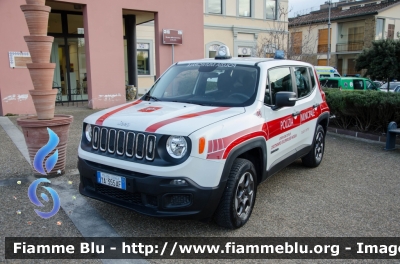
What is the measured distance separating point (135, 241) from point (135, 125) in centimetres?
115

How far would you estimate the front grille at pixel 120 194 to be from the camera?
3.55 meters

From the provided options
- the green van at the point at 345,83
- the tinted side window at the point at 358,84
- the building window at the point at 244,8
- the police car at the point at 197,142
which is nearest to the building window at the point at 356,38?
the building window at the point at 244,8

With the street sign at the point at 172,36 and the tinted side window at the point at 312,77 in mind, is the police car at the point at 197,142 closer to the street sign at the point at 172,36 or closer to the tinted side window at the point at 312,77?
the tinted side window at the point at 312,77

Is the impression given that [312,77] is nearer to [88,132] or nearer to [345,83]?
[88,132]

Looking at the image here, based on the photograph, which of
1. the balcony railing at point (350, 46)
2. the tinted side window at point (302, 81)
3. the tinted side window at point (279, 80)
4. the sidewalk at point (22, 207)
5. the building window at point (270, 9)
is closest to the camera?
the sidewalk at point (22, 207)

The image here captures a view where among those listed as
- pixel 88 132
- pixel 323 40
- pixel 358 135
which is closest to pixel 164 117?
pixel 88 132

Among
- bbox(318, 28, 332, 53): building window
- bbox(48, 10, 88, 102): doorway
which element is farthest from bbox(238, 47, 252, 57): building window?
bbox(318, 28, 332, 53): building window

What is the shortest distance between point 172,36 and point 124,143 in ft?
38.2

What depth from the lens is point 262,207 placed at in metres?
4.54

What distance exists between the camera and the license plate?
352 centimetres

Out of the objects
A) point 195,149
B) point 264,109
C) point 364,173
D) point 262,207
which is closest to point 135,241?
point 195,149

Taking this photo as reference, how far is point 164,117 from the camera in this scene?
12.2 ft

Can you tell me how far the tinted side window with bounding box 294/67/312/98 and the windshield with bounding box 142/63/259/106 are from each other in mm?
1165

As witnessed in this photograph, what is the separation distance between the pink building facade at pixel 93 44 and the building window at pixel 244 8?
1183 centimetres
